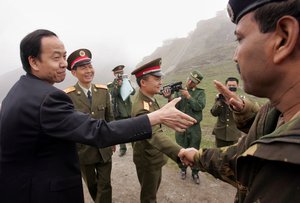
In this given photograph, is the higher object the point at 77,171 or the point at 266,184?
the point at 266,184

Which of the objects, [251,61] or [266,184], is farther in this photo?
[251,61]

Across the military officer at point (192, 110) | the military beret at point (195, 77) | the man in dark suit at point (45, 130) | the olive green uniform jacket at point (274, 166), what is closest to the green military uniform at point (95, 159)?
the man in dark suit at point (45, 130)

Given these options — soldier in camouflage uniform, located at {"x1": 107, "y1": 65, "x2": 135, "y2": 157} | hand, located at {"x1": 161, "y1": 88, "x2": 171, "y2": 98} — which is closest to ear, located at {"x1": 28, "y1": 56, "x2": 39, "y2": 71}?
hand, located at {"x1": 161, "y1": 88, "x2": 171, "y2": 98}

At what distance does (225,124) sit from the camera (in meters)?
5.41

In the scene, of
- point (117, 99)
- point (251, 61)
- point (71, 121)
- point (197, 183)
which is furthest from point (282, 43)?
point (117, 99)

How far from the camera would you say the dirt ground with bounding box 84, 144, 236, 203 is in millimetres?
5082

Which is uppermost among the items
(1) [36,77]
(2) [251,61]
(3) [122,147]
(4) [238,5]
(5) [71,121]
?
(4) [238,5]

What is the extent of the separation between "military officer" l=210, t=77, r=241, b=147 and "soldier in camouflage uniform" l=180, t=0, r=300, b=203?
425 cm

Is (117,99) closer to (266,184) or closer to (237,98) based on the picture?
(237,98)

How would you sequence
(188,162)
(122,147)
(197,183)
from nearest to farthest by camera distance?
(188,162), (197,183), (122,147)

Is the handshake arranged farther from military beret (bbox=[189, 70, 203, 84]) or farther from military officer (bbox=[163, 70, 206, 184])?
military beret (bbox=[189, 70, 203, 84])

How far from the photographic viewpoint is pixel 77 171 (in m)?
2.58

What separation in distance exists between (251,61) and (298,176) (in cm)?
52

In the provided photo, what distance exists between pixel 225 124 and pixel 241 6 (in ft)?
14.6
